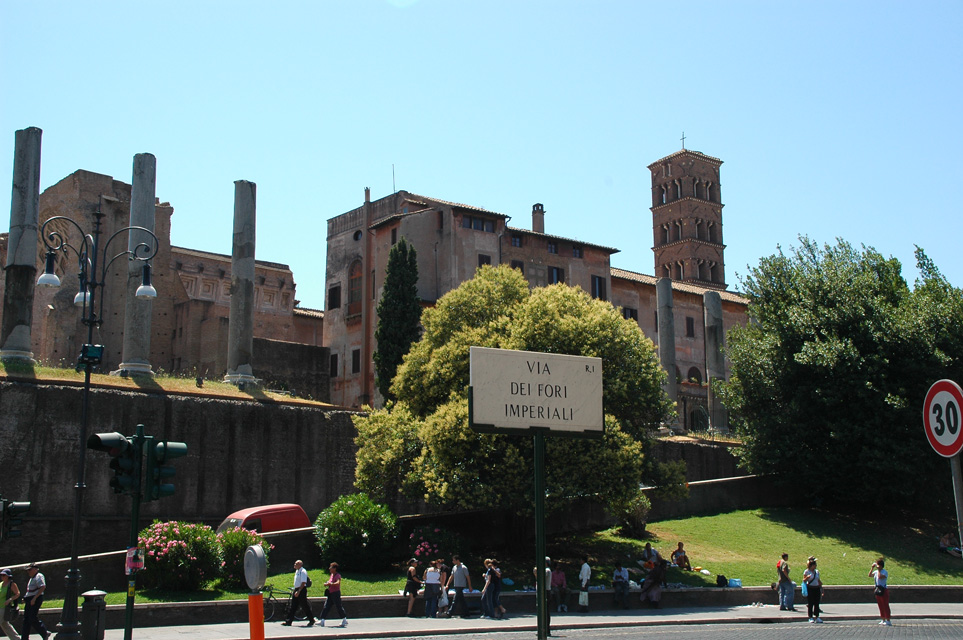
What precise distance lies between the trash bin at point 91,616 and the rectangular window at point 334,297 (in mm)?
33851

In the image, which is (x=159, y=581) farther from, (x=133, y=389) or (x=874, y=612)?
(x=874, y=612)

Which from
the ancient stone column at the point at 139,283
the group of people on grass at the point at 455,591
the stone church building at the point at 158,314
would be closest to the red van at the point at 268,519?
the group of people on grass at the point at 455,591

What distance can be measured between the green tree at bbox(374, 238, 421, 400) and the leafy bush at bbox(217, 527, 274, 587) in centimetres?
1557

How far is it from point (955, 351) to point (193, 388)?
25950mm

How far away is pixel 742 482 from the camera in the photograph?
34.1 meters

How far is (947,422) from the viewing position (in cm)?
684

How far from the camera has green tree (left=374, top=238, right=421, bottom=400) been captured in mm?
37050

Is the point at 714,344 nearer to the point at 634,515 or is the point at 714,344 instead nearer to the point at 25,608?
the point at 634,515

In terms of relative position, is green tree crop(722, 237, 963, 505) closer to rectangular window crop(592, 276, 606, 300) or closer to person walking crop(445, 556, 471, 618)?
rectangular window crop(592, 276, 606, 300)

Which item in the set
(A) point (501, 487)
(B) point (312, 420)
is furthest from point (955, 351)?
(B) point (312, 420)

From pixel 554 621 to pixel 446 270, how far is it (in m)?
25.4

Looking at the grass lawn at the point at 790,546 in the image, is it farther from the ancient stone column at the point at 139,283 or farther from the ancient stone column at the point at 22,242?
the ancient stone column at the point at 22,242

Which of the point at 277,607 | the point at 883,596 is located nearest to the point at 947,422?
the point at 883,596

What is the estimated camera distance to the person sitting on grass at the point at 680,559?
82.9 feet
